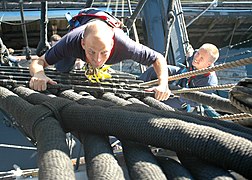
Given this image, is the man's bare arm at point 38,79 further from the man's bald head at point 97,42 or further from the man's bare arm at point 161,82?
the man's bare arm at point 161,82

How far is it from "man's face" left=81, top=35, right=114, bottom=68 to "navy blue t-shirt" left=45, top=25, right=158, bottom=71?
0.37 ft

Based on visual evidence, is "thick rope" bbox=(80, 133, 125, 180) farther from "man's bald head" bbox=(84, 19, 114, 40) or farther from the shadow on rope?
"man's bald head" bbox=(84, 19, 114, 40)

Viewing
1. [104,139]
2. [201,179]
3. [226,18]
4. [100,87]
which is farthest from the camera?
[226,18]

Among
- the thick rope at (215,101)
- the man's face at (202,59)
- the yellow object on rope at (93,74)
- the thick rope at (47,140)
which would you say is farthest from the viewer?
the man's face at (202,59)

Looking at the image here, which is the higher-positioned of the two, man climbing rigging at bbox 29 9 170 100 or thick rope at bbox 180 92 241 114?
man climbing rigging at bbox 29 9 170 100

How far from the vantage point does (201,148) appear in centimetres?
73

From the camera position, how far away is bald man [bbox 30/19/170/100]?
4.51 feet

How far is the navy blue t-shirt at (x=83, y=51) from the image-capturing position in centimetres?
155

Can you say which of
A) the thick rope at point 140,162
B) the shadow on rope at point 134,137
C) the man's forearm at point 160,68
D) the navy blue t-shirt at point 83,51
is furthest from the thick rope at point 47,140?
the man's forearm at point 160,68

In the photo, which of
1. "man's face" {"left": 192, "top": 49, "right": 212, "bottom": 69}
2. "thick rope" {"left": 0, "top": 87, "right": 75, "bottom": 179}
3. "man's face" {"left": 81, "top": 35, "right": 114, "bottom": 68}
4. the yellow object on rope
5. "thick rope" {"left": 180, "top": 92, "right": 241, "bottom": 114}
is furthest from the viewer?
"man's face" {"left": 192, "top": 49, "right": 212, "bottom": 69}

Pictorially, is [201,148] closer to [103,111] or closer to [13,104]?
[103,111]

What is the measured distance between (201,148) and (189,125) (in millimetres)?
66

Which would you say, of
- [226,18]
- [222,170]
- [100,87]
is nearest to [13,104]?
[100,87]

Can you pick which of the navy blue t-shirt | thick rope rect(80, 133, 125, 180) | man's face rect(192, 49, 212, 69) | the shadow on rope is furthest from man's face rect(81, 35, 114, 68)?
man's face rect(192, 49, 212, 69)
